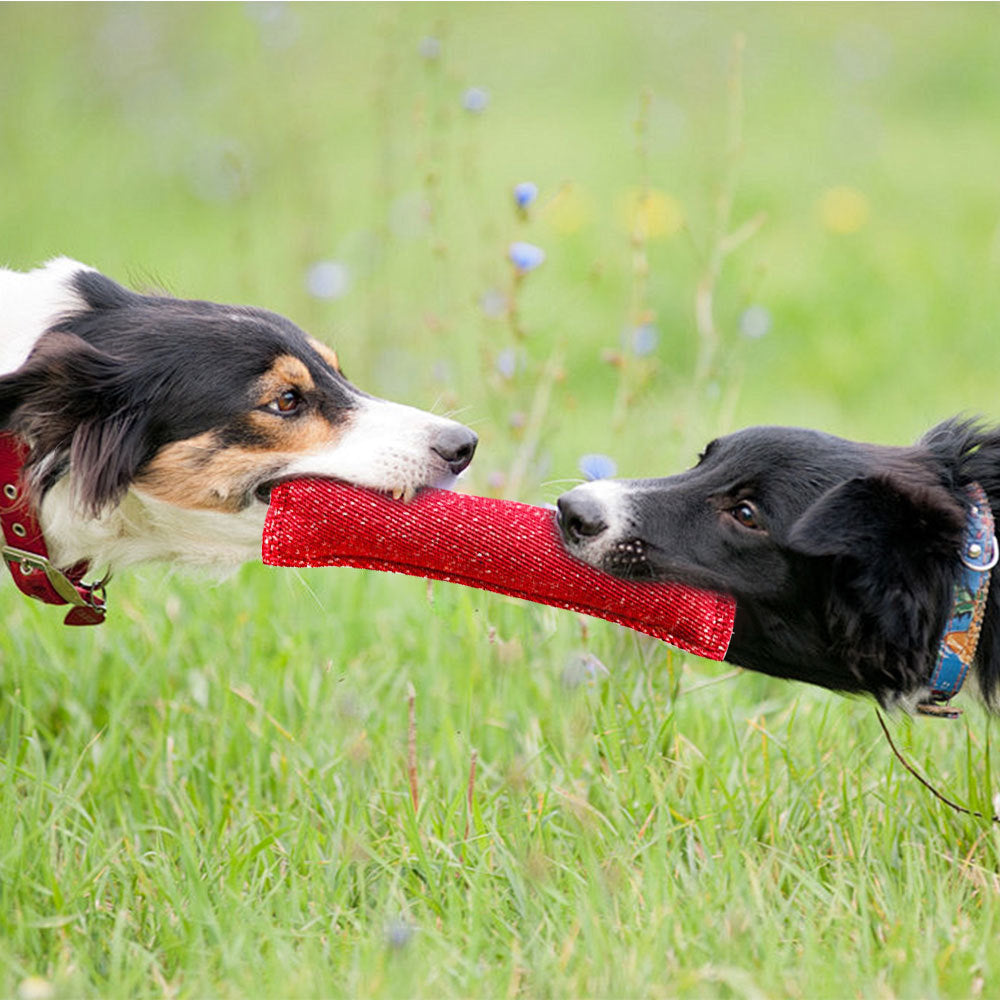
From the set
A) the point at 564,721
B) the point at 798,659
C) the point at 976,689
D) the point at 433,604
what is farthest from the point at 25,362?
the point at 976,689

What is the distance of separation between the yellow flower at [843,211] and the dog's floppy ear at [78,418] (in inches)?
229

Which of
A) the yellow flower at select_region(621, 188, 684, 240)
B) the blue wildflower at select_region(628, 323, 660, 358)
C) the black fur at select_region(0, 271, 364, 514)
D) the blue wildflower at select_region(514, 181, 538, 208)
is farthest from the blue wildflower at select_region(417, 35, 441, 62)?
the yellow flower at select_region(621, 188, 684, 240)

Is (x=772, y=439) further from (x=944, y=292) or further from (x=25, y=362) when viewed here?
(x=944, y=292)

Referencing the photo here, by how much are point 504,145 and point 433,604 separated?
293 inches

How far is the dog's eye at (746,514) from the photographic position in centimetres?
275

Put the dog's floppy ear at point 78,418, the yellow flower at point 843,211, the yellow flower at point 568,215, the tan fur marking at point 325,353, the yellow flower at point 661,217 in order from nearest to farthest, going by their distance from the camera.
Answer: the dog's floppy ear at point 78,418 < the tan fur marking at point 325,353 < the yellow flower at point 661,217 < the yellow flower at point 843,211 < the yellow flower at point 568,215

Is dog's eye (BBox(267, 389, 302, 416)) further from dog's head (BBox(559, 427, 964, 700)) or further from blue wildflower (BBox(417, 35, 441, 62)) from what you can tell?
blue wildflower (BBox(417, 35, 441, 62))

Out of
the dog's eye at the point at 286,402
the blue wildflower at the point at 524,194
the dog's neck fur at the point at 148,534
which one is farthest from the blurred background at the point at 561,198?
the dog's neck fur at the point at 148,534

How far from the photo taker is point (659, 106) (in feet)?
32.2

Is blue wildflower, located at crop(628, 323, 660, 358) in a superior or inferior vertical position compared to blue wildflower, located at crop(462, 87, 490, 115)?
inferior

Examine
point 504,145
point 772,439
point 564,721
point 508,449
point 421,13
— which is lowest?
point 564,721

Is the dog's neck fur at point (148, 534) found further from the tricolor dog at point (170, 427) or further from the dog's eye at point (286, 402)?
the dog's eye at point (286, 402)

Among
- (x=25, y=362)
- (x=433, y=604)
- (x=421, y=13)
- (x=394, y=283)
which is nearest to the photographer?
(x=25, y=362)

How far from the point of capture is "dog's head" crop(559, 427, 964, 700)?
2.57m
